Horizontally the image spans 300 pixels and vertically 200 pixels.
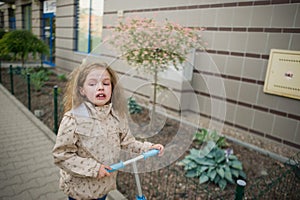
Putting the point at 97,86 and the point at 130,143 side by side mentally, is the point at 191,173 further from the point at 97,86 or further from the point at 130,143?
the point at 97,86

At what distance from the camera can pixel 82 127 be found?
1.23 meters

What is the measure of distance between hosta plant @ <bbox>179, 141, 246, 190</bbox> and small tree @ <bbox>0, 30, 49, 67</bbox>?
27.8ft

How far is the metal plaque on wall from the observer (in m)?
3.90

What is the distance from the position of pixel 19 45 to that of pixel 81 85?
9302 mm

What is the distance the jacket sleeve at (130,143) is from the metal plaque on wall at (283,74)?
135 inches

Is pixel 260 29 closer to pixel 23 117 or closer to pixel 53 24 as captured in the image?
pixel 23 117

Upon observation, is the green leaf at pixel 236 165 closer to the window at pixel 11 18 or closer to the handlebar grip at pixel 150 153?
the handlebar grip at pixel 150 153

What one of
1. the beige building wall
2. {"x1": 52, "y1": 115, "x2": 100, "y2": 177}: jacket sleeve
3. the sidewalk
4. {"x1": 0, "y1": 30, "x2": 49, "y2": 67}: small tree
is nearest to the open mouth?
{"x1": 52, "y1": 115, "x2": 100, "y2": 177}: jacket sleeve

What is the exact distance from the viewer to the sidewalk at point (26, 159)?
9.26 feet

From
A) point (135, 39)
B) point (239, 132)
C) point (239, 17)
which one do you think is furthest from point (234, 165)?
point (239, 17)

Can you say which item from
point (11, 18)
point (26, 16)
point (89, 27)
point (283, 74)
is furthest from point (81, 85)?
point (11, 18)

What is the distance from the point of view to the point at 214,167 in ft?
10.2

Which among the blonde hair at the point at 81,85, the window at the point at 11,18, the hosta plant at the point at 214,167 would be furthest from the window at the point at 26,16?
the blonde hair at the point at 81,85

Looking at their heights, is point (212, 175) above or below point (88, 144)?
below
